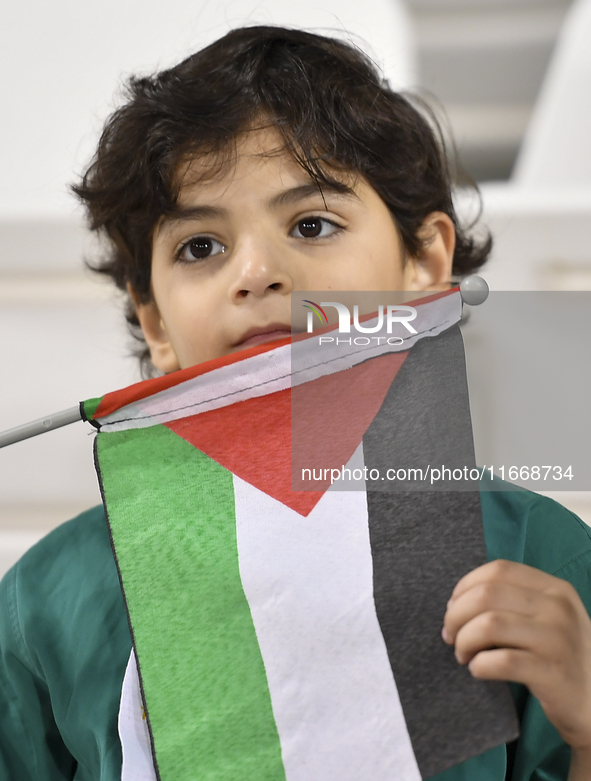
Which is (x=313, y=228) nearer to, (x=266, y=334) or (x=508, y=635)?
(x=266, y=334)

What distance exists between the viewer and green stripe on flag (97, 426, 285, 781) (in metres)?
0.47

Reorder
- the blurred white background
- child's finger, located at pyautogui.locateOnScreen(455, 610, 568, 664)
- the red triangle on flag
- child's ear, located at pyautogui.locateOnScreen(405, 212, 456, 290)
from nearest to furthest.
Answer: child's finger, located at pyautogui.locateOnScreen(455, 610, 568, 664) → the red triangle on flag → child's ear, located at pyautogui.locateOnScreen(405, 212, 456, 290) → the blurred white background

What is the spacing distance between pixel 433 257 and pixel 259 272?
0.71 ft

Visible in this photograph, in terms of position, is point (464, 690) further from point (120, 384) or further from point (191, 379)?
point (120, 384)

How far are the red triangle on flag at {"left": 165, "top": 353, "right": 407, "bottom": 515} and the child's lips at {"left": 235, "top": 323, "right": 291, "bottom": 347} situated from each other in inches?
2.0

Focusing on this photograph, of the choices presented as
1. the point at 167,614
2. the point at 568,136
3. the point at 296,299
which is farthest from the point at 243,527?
the point at 568,136

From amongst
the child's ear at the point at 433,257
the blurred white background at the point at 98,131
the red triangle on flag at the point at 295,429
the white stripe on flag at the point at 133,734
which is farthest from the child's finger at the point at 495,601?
the blurred white background at the point at 98,131

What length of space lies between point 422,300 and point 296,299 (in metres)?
0.09

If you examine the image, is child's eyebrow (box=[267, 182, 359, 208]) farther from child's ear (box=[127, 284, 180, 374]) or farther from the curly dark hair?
child's ear (box=[127, 284, 180, 374])

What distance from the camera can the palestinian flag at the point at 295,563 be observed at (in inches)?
18.0

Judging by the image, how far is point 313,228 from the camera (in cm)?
61

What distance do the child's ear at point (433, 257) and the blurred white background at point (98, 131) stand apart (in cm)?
13

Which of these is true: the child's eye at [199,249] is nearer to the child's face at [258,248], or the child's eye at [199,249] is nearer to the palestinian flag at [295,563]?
the child's face at [258,248]

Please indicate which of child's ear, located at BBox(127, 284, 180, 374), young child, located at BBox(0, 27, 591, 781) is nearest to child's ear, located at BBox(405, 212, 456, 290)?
young child, located at BBox(0, 27, 591, 781)
